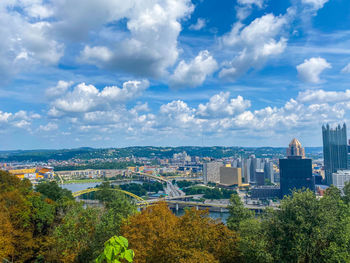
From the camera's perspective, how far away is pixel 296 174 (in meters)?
77.6

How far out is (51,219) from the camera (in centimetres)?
1788

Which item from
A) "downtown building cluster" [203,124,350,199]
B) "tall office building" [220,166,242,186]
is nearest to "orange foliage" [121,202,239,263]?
"downtown building cluster" [203,124,350,199]

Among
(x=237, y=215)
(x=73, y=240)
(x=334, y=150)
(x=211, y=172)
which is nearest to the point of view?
(x=73, y=240)

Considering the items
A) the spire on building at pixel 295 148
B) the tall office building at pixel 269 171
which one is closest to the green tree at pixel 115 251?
the spire on building at pixel 295 148

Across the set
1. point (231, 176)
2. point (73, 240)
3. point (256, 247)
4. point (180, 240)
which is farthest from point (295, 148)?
point (180, 240)

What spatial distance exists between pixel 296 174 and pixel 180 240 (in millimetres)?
74557

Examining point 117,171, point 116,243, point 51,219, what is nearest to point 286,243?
point 116,243

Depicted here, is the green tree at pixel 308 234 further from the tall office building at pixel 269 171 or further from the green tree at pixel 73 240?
the tall office building at pixel 269 171

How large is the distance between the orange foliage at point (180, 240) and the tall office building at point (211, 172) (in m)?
103

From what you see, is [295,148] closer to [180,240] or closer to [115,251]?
[180,240]

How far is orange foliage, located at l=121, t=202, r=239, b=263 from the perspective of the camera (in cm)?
995

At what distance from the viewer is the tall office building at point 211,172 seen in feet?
378

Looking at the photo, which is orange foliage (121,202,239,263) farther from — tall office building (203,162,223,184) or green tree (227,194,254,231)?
tall office building (203,162,223,184)

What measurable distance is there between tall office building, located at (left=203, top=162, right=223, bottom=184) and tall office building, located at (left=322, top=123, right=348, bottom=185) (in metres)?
39.1
